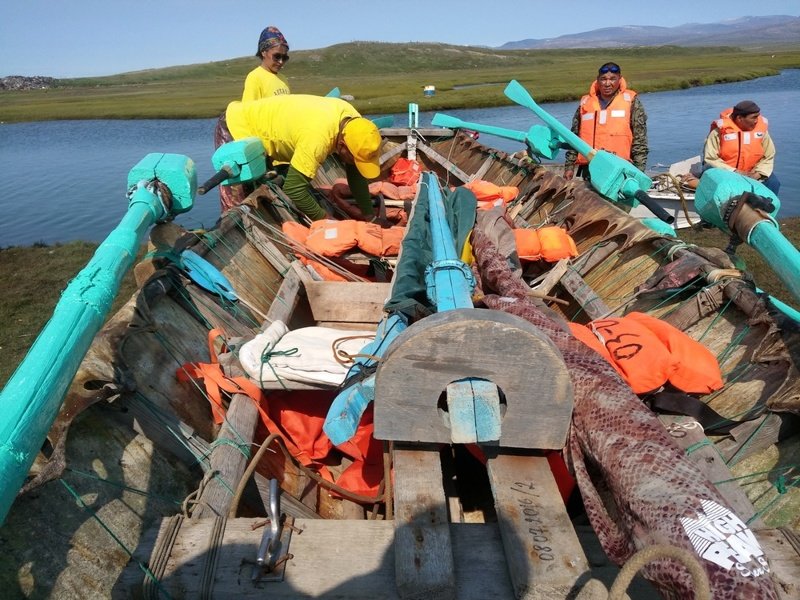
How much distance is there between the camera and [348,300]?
3889 mm

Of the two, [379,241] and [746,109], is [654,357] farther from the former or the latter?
[746,109]

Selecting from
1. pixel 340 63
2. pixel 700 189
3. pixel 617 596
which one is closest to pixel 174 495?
pixel 617 596

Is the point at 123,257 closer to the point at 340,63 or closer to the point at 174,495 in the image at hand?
the point at 174,495

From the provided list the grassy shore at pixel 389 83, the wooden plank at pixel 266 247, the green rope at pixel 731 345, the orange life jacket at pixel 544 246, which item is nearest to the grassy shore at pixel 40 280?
the wooden plank at pixel 266 247

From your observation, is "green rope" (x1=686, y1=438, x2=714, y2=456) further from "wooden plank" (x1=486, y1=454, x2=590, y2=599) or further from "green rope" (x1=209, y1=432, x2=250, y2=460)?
"green rope" (x1=209, y1=432, x2=250, y2=460)

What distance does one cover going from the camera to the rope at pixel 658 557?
1.04 metres

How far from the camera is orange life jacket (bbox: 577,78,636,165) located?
6.61 metres

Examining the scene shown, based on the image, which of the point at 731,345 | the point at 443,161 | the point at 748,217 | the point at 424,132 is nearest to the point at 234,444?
the point at 731,345

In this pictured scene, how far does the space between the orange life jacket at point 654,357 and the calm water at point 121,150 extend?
38.2ft

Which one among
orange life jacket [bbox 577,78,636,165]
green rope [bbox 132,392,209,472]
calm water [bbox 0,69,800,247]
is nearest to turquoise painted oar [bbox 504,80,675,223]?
orange life jacket [bbox 577,78,636,165]

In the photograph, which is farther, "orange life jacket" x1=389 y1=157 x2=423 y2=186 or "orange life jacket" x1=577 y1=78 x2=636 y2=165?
"orange life jacket" x1=389 y1=157 x2=423 y2=186

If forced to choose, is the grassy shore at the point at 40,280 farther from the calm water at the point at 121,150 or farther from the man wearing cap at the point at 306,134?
the man wearing cap at the point at 306,134

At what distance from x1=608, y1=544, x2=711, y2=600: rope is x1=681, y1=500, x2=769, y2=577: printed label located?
0.82ft

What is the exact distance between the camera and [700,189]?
11.2 ft
